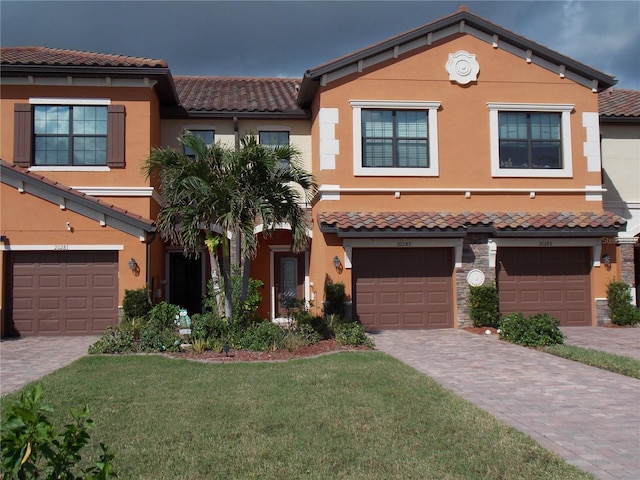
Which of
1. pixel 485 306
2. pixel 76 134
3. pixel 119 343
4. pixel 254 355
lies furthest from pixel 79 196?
pixel 485 306

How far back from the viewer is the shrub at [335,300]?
52.1 ft

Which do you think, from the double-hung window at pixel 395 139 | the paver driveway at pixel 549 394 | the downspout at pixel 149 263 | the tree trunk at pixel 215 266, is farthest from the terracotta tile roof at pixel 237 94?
the paver driveway at pixel 549 394

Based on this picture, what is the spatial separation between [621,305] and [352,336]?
8918mm

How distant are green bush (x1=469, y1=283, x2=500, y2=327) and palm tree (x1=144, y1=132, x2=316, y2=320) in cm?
580

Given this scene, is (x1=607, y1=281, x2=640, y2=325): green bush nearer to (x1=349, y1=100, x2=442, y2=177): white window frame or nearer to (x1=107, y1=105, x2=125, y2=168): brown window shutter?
(x1=349, y1=100, x2=442, y2=177): white window frame

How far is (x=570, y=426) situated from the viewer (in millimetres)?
6805

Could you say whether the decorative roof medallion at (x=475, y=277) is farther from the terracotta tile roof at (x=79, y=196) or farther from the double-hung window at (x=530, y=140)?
the terracotta tile roof at (x=79, y=196)

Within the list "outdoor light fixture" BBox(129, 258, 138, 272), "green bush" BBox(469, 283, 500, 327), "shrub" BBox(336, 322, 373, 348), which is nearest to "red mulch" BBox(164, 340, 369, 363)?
"shrub" BBox(336, 322, 373, 348)

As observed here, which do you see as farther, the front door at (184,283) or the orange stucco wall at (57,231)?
the front door at (184,283)

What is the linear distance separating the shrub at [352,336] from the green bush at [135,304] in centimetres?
525

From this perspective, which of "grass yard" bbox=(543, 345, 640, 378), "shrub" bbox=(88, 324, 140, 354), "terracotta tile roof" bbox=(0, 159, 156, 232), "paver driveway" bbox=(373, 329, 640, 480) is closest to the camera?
"paver driveway" bbox=(373, 329, 640, 480)

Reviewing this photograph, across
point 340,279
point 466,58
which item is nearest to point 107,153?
point 340,279

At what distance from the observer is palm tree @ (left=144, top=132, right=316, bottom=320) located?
12.5m

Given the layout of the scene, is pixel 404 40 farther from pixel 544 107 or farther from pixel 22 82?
pixel 22 82
